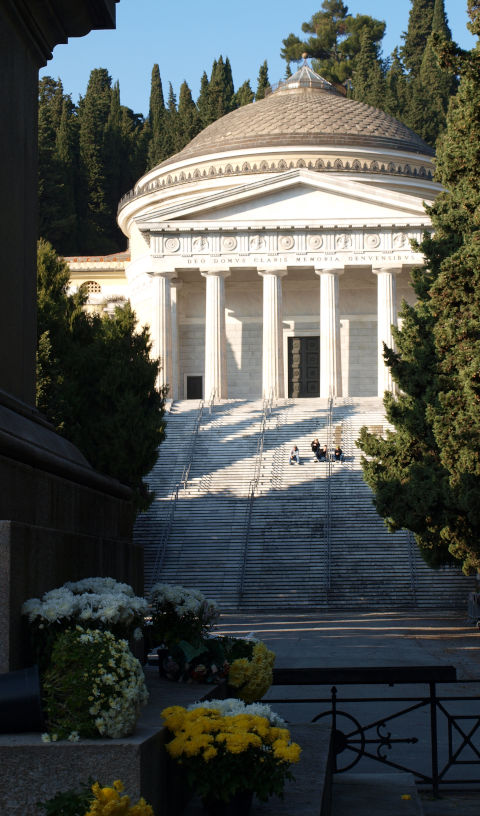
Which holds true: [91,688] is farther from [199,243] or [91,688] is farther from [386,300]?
[199,243]

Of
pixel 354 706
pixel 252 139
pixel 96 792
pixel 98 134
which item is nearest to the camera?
pixel 96 792

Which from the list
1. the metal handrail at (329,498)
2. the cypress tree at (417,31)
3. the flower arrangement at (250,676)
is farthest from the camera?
the cypress tree at (417,31)

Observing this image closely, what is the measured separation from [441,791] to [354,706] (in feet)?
15.6

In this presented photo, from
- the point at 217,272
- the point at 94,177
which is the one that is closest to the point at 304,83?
the point at 94,177

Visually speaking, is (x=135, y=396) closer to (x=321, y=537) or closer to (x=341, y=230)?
(x=321, y=537)

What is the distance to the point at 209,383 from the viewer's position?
4475cm

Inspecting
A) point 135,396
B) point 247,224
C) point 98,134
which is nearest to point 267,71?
point 98,134

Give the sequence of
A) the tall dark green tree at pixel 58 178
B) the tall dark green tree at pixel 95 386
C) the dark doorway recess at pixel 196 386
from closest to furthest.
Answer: the tall dark green tree at pixel 95 386
the dark doorway recess at pixel 196 386
the tall dark green tree at pixel 58 178

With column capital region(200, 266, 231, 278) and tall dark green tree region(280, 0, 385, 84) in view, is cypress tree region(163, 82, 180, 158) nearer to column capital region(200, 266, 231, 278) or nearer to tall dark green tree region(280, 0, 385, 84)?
tall dark green tree region(280, 0, 385, 84)

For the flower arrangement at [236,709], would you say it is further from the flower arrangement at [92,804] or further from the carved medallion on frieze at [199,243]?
the carved medallion on frieze at [199,243]

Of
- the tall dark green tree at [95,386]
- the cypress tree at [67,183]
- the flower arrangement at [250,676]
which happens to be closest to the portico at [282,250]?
the cypress tree at [67,183]

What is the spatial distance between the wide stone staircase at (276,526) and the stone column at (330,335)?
685cm

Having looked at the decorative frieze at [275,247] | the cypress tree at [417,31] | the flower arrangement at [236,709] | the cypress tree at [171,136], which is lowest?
the flower arrangement at [236,709]

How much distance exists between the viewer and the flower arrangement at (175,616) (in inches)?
271
